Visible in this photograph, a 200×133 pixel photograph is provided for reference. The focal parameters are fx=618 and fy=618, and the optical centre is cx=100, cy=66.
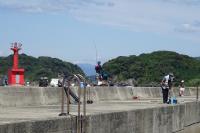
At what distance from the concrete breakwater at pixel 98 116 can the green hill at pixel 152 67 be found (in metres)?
62.7

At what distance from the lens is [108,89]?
27984mm

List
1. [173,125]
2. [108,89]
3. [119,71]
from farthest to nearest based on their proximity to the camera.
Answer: [119,71]
[108,89]
[173,125]

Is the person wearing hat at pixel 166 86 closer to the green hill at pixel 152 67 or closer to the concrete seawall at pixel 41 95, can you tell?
the concrete seawall at pixel 41 95

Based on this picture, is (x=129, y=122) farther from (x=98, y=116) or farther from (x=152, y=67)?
(x=152, y=67)

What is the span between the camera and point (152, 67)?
100812 millimetres

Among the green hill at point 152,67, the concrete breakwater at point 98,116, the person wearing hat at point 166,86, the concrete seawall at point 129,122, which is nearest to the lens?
the concrete seawall at point 129,122

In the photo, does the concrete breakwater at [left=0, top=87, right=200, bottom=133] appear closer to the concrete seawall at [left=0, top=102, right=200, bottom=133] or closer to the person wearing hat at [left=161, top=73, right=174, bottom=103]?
the concrete seawall at [left=0, top=102, right=200, bottom=133]

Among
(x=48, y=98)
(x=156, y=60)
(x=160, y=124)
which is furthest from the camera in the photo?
(x=156, y=60)

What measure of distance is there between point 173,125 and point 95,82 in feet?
37.2

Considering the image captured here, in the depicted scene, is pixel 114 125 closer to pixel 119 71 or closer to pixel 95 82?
pixel 95 82

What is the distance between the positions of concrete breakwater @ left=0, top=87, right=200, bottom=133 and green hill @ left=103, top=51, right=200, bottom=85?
62748 mm

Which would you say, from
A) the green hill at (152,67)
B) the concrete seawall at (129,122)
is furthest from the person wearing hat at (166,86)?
the green hill at (152,67)

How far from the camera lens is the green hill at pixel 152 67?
91688mm

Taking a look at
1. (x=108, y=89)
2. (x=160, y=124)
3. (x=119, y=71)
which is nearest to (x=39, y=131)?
(x=160, y=124)
